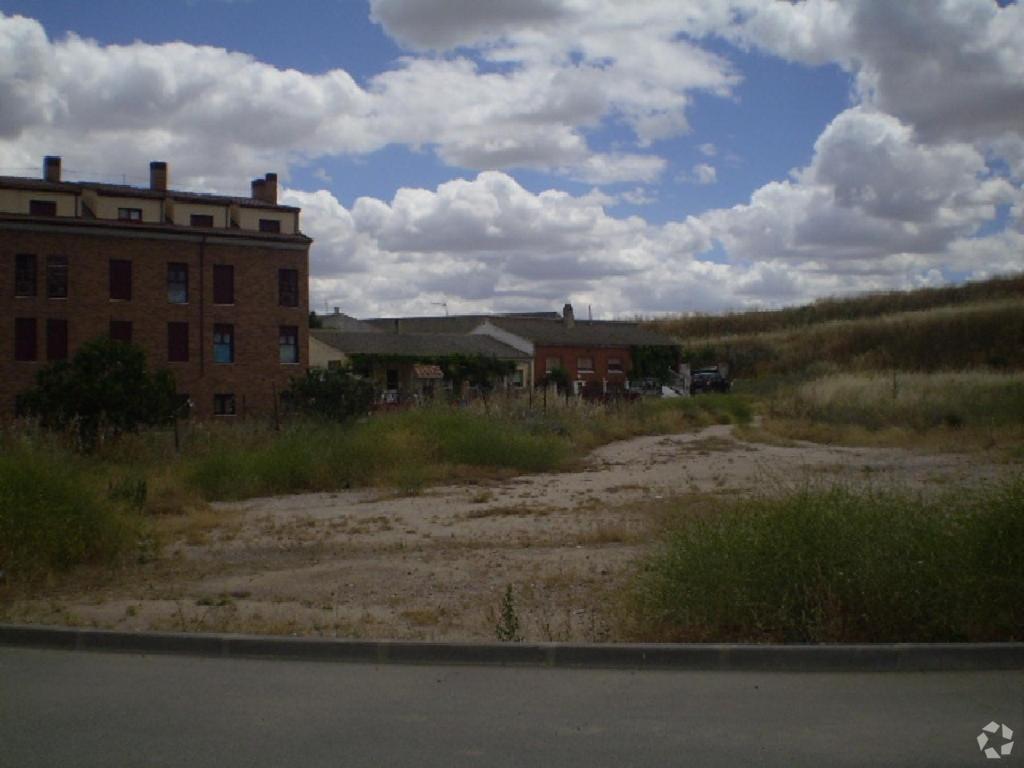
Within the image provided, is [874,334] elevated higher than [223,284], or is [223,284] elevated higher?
[223,284]

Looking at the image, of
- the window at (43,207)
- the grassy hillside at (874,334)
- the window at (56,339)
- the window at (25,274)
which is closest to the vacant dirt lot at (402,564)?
the window at (56,339)

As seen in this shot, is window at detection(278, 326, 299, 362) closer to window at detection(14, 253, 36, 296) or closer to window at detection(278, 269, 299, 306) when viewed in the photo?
window at detection(278, 269, 299, 306)

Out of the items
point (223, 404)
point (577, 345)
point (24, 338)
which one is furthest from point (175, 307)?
point (577, 345)

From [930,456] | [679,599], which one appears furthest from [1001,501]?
[930,456]

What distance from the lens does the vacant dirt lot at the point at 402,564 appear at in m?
8.87

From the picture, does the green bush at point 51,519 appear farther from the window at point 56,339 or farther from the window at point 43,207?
the window at point 43,207

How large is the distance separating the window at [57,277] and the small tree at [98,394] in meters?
22.9

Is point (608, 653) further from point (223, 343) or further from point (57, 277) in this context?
point (223, 343)

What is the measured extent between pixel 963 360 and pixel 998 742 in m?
59.4

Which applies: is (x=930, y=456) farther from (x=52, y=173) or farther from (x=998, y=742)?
(x=52, y=173)

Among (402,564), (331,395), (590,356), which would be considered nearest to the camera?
(402,564)

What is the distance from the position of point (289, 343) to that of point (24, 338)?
36.9 ft

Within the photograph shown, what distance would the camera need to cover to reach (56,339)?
44.5 m

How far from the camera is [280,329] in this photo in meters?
49.3
